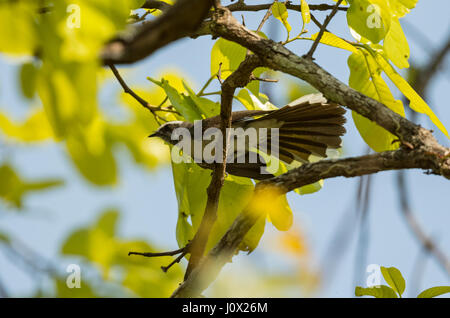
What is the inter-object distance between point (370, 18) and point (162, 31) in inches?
47.0

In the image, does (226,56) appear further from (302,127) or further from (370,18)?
(370,18)

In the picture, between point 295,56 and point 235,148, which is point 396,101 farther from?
point 235,148

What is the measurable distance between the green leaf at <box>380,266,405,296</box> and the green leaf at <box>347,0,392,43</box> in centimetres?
100

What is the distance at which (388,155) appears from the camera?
1752 millimetres

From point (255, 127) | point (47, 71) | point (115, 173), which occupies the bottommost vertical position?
point (115, 173)

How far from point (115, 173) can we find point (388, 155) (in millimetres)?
956

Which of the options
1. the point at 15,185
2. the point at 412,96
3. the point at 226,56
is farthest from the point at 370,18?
the point at 15,185

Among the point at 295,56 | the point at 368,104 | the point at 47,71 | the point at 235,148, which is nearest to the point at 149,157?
the point at 235,148

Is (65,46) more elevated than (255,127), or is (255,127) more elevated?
(255,127)

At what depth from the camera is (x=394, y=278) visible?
2127 mm

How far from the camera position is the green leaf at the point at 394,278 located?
212cm

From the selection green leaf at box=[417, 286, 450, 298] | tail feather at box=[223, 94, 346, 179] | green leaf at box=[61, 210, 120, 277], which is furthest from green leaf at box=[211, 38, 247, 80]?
green leaf at box=[417, 286, 450, 298]

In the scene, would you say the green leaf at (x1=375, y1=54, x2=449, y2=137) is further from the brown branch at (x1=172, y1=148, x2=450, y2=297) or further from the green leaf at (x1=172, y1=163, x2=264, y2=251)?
the green leaf at (x1=172, y1=163, x2=264, y2=251)

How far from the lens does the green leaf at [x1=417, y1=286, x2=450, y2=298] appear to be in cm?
Answer: 201
